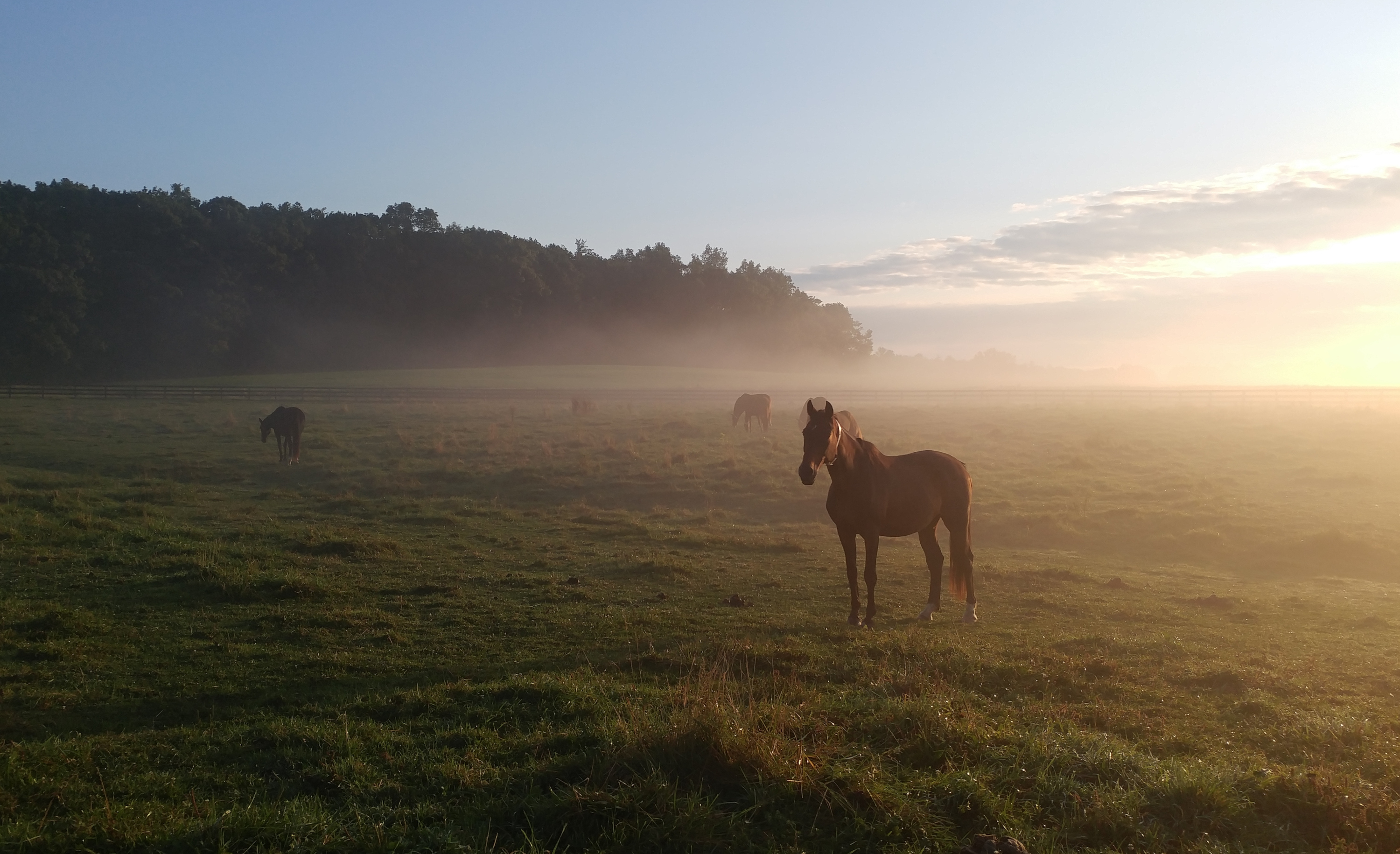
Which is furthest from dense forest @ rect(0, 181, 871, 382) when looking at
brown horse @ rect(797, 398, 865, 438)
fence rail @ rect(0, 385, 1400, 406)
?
brown horse @ rect(797, 398, 865, 438)

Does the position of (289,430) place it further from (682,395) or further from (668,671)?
(682,395)

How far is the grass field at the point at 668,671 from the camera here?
13.4 feet

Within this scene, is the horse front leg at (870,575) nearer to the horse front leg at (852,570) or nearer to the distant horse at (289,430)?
the horse front leg at (852,570)

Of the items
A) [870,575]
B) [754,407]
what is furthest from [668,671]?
[754,407]

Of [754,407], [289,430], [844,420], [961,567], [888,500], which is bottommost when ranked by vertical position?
[961,567]

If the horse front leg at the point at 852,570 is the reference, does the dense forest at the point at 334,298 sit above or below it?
above

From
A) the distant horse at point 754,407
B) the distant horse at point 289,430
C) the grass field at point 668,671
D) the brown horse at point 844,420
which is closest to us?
the grass field at point 668,671

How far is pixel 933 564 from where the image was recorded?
33.2 ft

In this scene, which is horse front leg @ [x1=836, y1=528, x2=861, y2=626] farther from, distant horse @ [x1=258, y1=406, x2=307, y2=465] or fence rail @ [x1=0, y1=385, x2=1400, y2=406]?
fence rail @ [x1=0, y1=385, x2=1400, y2=406]

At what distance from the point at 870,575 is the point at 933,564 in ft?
3.83

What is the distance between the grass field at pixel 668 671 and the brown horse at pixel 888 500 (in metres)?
0.54

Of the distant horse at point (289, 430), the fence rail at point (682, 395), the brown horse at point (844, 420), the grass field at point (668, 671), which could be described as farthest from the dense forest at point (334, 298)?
the brown horse at point (844, 420)

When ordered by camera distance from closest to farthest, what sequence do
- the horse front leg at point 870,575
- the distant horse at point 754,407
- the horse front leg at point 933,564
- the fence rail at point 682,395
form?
1. the horse front leg at point 870,575
2. the horse front leg at point 933,564
3. the distant horse at point 754,407
4. the fence rail at point 682,395

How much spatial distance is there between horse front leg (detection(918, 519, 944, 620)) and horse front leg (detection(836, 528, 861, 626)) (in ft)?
2.93
